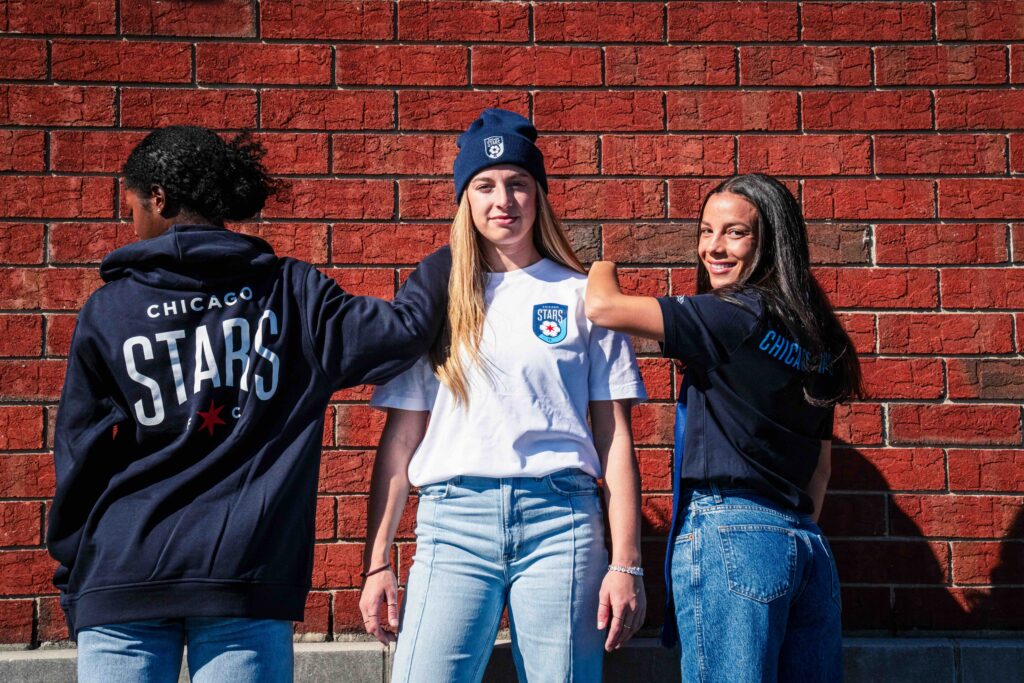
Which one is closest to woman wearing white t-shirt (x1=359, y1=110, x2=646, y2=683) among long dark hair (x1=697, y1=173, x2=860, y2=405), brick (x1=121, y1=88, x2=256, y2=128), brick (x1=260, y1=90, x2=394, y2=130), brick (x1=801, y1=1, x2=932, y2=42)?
long dark hair (x1=697, y1=173, x2=860, y2=405)

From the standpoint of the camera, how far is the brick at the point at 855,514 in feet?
10.3

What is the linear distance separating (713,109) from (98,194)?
217 cm

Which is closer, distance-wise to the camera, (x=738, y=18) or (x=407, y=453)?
(x=407, y=453)

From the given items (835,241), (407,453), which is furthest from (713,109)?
(407,453)

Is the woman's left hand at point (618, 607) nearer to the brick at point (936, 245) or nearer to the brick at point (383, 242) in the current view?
the brick at point (383, 242)

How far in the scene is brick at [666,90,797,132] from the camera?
321cm

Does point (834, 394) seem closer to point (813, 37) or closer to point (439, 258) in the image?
point (439, 258)

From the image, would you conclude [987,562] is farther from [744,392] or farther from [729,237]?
[729,237]

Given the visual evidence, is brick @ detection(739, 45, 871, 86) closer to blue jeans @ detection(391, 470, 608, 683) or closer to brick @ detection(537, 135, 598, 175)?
brick @ detection(537, 135, 598, 175)

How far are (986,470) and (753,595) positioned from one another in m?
1.60

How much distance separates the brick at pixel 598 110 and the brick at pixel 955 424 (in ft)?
4.41

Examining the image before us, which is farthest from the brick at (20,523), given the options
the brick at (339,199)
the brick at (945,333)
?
the brick at (945,333)

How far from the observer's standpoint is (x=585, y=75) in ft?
10.5

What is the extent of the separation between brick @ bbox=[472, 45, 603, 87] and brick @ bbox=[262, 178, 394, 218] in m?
0.56
